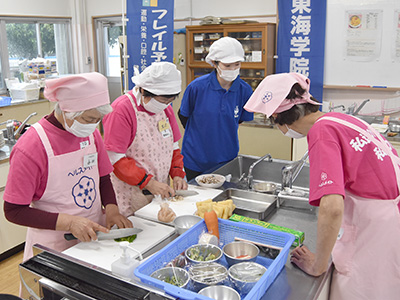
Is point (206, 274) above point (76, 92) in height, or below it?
below

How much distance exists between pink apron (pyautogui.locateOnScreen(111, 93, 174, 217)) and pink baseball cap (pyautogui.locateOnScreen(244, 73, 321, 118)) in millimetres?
793

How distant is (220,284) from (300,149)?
3272mm

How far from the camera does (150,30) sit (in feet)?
15.1

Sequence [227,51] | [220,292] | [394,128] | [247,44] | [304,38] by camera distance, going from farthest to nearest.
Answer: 1. [247,44]
2. [304,38]
3. [394,128]
4. [227,51]
5. [220,292]

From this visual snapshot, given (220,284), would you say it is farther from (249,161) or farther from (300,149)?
(300,149)

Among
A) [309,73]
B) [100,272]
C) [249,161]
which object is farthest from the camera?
[309,73]

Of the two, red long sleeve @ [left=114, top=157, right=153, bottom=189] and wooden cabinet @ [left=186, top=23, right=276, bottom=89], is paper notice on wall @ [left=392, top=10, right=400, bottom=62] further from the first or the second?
red long sleeve @ [left=114, top=157, right=153, bottom=189]

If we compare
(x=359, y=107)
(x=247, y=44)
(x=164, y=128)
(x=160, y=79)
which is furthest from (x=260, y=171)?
(x=247, y=44)

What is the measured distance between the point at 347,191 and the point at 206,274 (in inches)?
22.7

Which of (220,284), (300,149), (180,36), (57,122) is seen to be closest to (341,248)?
(220,284)

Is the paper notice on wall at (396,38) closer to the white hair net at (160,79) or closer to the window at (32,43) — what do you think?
the white hair net at (160,79)

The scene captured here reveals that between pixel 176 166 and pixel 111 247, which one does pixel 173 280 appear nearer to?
pixel 111 247

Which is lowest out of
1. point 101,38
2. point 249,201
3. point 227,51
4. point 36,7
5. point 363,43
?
point 249,201

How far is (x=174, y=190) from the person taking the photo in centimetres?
212
